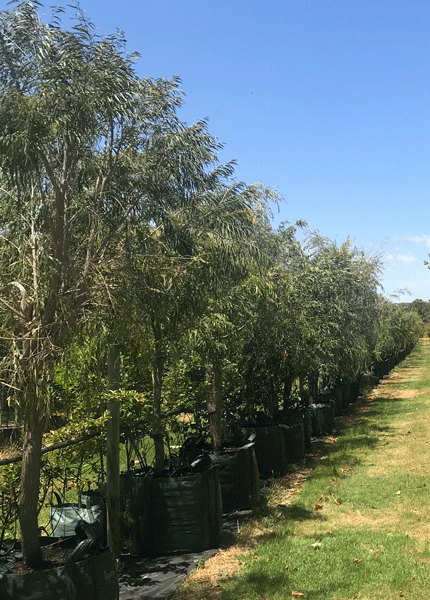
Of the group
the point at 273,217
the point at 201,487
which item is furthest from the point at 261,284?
the point at 201,487

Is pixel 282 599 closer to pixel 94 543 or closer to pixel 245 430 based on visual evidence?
pixel 94 543

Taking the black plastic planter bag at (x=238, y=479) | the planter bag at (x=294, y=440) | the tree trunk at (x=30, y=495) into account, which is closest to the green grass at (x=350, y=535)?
the black plastic planter bag at (x=238, y=479)

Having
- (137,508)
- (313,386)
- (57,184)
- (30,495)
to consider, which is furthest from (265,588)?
(313,386)

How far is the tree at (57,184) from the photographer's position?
5234 mm

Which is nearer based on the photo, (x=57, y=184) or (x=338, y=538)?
(x=57, y=184)

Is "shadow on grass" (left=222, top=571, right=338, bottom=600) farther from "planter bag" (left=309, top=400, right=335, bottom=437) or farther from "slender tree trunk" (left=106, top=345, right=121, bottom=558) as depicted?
"planter bag" (left=309, top=400, right=335, bottom=437)

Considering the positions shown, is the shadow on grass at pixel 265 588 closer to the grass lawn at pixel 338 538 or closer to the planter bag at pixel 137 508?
the grass lawn at pixel 338 538

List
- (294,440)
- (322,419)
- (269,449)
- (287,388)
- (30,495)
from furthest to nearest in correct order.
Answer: (322,419) → (287,388) → (294,440) → (269,449) → (30,495)

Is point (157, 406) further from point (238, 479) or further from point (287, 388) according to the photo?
point (287, 388)

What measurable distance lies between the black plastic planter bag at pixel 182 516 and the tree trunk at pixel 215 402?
2.56m

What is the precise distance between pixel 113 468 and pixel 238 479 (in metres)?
2.58

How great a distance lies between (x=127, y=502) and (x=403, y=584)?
3.32m

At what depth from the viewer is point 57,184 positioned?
235 inches

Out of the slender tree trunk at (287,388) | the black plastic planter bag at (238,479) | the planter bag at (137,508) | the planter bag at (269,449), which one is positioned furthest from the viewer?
the slender tree trunk at (287,388)
